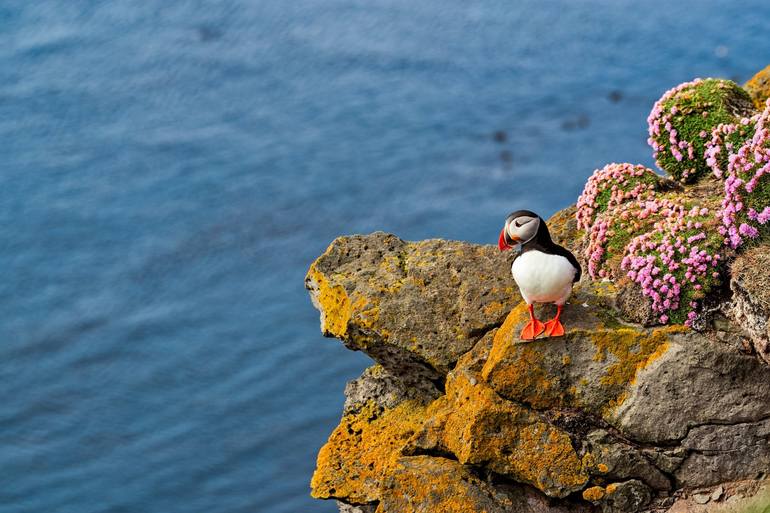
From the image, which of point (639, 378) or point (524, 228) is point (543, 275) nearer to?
point (524, 228)

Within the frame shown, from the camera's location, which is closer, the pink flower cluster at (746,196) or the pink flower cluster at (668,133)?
the pink flower cluster at (746,196)

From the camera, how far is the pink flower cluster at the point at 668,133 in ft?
39.9

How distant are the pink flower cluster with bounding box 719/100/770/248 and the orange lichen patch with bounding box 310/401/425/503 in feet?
12.1

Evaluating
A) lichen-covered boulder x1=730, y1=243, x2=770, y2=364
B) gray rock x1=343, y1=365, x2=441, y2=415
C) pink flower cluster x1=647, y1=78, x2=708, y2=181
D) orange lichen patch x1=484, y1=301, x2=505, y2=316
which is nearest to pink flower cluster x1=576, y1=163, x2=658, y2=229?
pink flower cluster x1=647, y1=78, x2=708, y2=181

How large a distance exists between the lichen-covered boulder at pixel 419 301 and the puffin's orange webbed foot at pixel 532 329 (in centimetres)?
113

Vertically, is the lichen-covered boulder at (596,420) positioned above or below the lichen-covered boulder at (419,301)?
below

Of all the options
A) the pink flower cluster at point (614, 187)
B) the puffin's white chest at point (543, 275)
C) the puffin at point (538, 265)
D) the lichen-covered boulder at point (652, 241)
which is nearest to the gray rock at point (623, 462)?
the puffin at point (538, 265)

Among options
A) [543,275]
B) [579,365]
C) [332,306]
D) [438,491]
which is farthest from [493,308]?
[438,491]

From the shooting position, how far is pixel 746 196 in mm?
10195

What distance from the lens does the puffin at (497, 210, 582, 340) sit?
9.23 meters

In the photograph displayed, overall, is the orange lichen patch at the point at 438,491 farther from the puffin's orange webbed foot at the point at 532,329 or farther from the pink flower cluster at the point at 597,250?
the pink flower cluster at the point at 597,250

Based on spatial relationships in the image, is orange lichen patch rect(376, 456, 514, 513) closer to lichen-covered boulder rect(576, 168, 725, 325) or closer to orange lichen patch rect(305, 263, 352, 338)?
orange lichen patch rect(305, 263, 352, 338)

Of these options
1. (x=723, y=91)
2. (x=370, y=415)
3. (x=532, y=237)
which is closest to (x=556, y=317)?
(x=532, y=237)

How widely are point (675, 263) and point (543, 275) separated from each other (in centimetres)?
163
